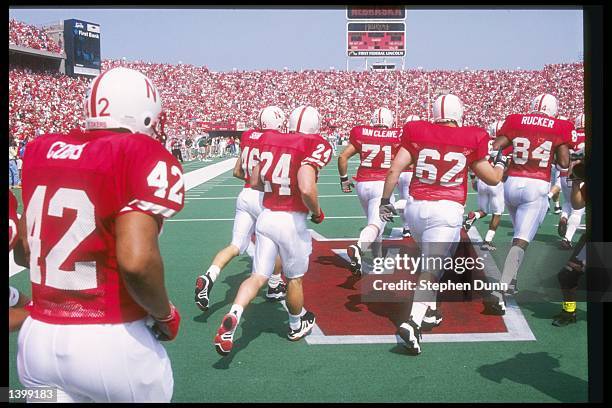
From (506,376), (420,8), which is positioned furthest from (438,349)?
(420,8)

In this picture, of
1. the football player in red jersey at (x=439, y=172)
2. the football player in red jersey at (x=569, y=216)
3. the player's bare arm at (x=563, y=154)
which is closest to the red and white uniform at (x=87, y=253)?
the football player in red jersey at (x=439, y=172)

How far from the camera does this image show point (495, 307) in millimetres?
4605

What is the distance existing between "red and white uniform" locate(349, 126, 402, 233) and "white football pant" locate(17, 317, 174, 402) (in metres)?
4.55

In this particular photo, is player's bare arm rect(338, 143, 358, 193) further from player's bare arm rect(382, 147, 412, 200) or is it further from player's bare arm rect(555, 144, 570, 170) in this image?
player's bare arm rect(555, 144, 570, 170)

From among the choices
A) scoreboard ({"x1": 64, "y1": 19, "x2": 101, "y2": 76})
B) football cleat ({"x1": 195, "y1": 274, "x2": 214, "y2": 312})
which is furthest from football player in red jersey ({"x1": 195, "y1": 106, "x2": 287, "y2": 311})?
scoreboard ({"x1": 64, "y1": 19, "x2": 101, "y2": 76})

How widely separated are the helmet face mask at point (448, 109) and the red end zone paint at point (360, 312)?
63.8 inches

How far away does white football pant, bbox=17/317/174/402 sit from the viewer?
1.76 m

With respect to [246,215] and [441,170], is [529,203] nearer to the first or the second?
[441,170]

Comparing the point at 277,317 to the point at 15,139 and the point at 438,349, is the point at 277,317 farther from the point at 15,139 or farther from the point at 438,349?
the point at 15,139

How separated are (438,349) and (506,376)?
555mm

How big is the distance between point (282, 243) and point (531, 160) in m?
2.57

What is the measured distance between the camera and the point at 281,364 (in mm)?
3568

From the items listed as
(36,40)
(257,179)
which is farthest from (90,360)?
(36,40)
